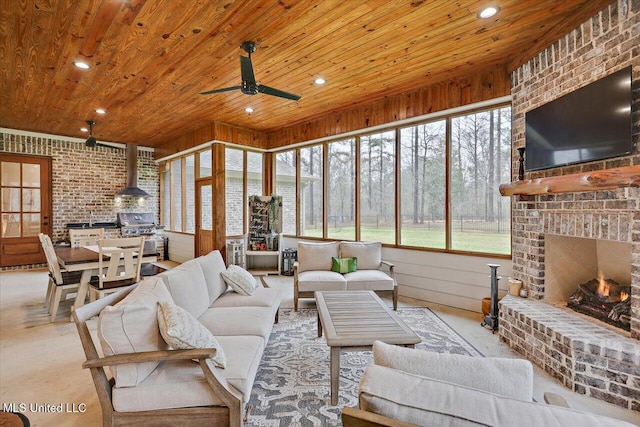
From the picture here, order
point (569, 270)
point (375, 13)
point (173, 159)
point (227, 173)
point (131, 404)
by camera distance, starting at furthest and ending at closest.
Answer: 1. point (173, 159)
2. point (227, 173)
3. point (569, 270)
4. point (375, 13)
5. point (131, 404)

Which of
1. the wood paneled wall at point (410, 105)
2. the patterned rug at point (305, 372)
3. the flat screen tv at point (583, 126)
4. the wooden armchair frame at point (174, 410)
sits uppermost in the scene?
the wood paneled wall at point (410, 105)

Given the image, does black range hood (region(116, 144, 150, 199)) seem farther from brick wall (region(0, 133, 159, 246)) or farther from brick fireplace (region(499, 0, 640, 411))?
brick fireplace (region(499, 0, 640, 411))

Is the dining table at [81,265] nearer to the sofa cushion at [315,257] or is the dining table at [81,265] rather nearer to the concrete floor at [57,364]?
the concrete floor at [57,364]

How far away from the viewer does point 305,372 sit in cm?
254

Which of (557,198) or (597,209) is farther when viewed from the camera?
(557,198)

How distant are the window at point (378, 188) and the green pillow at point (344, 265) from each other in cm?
97

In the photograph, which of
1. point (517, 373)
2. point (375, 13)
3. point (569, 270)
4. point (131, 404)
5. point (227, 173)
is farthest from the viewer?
point (227, 173)

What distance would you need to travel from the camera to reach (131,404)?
→ 163cm

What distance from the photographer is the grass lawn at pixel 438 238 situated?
12.9 ft

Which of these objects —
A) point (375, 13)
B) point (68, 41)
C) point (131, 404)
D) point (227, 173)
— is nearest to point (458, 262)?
point (375, 13)

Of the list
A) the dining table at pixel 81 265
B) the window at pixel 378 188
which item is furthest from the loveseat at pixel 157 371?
the window at pixel 378 188

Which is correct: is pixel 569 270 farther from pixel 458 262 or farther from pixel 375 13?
pixel 375 13

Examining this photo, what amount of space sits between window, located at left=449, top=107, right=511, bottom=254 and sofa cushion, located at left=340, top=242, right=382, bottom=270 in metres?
1.06

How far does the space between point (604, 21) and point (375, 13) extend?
181 centimetres
